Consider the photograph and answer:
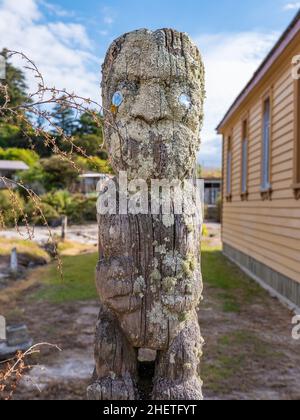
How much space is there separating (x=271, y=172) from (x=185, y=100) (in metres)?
6.52

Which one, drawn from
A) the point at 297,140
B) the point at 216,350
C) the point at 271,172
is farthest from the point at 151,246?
the point at 271,172

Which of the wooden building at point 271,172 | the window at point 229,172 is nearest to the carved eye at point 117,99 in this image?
the wooden building at point 271,172

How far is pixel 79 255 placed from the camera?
528 inches

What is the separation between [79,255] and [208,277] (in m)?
5.07

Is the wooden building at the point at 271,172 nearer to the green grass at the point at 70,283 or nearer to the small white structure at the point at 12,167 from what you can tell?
the green grass at the point at 70,283

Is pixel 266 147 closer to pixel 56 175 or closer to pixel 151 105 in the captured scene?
pixel 151 105

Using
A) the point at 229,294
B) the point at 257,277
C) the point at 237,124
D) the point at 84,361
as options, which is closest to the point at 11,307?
the point at 84,361

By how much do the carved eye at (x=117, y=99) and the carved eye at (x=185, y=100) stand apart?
0.99ft

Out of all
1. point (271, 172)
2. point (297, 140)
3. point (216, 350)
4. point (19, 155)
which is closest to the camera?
point (216, 350)

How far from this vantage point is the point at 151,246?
2119mm

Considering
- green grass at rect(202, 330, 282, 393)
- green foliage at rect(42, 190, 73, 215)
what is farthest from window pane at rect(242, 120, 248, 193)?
green foliage at rect(42, 190, 73, 215)

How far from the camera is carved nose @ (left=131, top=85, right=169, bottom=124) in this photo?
6.90 ft

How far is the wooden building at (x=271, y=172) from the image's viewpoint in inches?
272

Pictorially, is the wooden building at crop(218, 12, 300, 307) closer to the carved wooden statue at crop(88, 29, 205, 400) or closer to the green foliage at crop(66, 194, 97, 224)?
the carved wooden statue at crop(88, 29, 205, 400)
